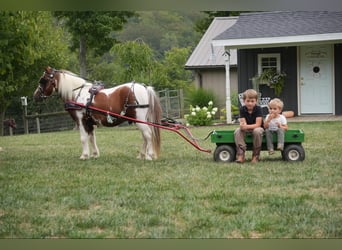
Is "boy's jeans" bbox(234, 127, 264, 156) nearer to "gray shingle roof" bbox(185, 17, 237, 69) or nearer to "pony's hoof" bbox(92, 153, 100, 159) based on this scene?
"gray shingle roof" bbox(185, 17, 237, 69)

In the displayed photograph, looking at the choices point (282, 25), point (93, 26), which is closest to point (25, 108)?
point (93, 26)

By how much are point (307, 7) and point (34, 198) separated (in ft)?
7.64

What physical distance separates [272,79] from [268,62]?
136 mm

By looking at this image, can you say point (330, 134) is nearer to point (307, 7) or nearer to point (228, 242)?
point (307, 7)

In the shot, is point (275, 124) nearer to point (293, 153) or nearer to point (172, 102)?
point (293, 153)

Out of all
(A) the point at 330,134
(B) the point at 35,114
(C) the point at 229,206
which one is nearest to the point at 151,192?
(C) the point at 229,206

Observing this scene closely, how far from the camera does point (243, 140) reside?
517 cm

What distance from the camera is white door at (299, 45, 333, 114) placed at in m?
4.94

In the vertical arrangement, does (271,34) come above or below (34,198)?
above

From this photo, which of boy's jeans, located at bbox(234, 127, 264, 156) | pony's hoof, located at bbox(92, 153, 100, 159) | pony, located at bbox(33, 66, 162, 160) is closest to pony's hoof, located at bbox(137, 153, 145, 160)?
pony, located at bbox(33, 66, 162, 160)

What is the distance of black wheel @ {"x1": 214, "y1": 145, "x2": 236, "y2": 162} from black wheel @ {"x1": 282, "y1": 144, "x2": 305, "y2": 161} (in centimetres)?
41

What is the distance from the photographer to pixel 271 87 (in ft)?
16.3

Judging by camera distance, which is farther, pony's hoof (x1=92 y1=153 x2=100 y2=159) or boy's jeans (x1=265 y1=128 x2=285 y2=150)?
pony's hoof (x1=92 y1=153 x2=100 y2=159)

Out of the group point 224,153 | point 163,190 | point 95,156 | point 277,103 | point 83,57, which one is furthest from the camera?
point 95,156
